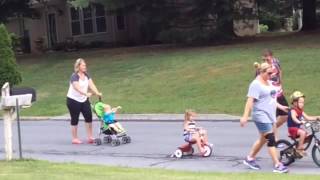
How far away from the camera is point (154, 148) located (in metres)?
13.5

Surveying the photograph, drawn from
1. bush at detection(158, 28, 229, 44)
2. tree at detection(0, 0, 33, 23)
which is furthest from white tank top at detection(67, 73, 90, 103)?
tree at detection(0, 0, 33, 23)

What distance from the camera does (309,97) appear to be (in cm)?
2022

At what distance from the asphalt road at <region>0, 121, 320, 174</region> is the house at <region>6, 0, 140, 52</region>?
92.4ft

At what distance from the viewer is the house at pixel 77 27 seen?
46219 millimetres

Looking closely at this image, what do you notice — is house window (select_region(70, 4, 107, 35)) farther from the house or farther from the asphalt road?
the asphalt road

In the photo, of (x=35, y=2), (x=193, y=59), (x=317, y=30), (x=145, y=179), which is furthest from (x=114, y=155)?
(x=35, y=2)

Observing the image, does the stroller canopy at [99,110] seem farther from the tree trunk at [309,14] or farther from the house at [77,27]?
the house at [77,27]

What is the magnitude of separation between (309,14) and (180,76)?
14.3 meters

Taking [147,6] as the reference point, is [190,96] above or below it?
below

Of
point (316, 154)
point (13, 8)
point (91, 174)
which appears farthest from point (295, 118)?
point (13, 8)

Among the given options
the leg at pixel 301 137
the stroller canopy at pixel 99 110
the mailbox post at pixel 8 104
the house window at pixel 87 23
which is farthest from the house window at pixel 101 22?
the leg at pixel 301 137

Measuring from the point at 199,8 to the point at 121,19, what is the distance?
15115 millimetres

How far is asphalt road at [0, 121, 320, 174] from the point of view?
1139cm

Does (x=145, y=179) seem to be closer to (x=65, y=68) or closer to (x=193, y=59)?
(x=193, y=59)
